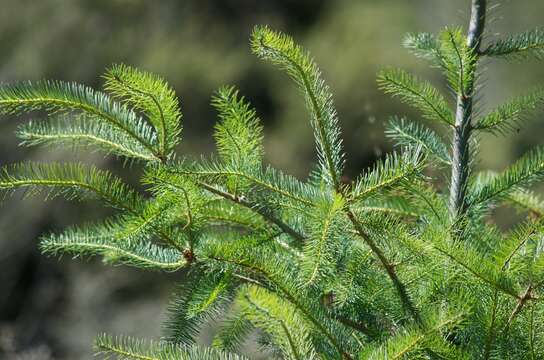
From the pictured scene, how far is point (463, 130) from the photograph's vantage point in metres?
1.27

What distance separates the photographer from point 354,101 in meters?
6.30

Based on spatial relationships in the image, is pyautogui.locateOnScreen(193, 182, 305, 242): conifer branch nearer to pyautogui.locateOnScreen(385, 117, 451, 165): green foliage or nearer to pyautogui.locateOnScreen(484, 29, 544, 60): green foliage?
pyautogui.locateOnScreen(385, 117, 451, 165): green foliage

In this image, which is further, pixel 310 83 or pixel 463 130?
pixel 463 130

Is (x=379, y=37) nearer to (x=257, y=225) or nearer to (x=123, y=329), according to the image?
(x=123, y=329)

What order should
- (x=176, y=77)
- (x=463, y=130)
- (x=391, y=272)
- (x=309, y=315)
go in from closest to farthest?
(x=309, y=315)
(x=391, y=272)
(x=463, y=130)
(x=176, y=77)

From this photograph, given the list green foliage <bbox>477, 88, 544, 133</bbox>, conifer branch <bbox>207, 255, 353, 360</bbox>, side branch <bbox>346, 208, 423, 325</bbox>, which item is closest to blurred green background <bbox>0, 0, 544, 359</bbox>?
green foliage <bbox>477, 88, 544, 133</bbox>

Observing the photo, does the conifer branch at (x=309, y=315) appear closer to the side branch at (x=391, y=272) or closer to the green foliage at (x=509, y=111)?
the side branch at (x=391, y=272)

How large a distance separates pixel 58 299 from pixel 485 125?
508cm

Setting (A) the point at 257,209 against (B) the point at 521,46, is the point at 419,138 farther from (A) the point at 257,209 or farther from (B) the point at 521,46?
(A) the point at 257,209

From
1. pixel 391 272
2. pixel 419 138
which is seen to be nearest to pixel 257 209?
pixel 391 272

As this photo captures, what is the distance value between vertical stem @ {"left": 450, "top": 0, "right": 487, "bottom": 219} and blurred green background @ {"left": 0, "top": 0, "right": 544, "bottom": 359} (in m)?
4.10

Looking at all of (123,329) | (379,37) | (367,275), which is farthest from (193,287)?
(379,37)

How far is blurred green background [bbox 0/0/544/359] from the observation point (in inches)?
229

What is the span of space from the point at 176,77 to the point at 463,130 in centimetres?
530
